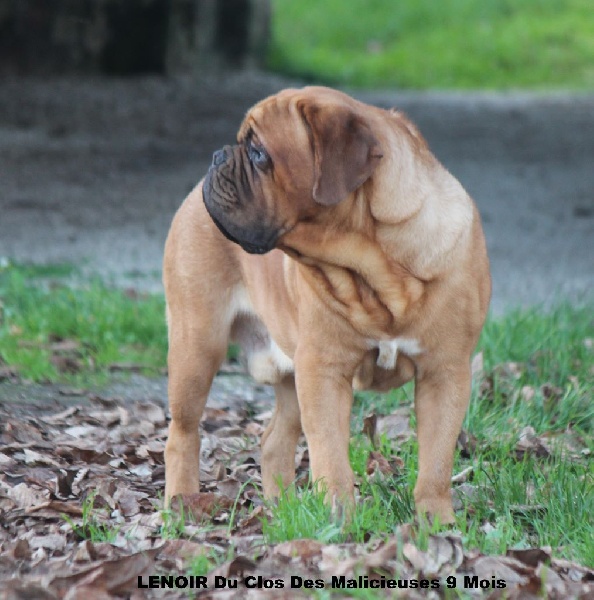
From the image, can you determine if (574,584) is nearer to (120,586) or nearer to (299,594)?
(299,594)

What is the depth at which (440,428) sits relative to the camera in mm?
4199

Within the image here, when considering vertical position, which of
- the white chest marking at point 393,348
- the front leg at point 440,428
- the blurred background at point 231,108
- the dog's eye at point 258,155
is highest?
the dog's eye at point 258,155

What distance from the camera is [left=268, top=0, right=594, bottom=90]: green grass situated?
22156 mm

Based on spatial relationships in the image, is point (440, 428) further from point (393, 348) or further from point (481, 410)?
point (481, 410)

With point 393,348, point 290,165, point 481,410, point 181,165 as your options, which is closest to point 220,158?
point 290,165

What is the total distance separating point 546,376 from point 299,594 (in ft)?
10.4

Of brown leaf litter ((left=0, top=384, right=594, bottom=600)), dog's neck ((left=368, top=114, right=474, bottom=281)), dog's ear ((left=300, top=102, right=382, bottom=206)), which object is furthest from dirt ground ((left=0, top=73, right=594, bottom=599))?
dog's ear ((left=300, top=102, right=382, bottom=206))

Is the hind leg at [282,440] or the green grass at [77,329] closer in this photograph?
the hind leg at [282,440]

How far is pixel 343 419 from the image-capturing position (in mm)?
4148

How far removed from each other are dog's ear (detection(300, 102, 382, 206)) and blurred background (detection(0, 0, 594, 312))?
3.94 meters

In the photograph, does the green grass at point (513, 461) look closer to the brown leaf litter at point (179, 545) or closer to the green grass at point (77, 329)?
the brown leaf litter at point (179, 545)

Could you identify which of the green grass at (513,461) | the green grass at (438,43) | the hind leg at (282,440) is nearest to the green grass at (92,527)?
the green grass at (513,461)

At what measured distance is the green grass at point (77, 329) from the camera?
21.6 feet

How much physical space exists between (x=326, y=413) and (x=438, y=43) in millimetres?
21285
